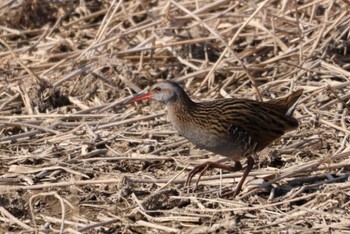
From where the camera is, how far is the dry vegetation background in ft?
21.6

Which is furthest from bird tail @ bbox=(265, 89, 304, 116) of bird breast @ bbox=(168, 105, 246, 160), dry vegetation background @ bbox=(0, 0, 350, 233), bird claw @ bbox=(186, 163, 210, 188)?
bird claw @ bbox=(186, 163, 210, 188)

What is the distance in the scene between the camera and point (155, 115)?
27.3 ft

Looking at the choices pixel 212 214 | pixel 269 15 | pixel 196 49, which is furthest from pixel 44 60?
pixel 212 214

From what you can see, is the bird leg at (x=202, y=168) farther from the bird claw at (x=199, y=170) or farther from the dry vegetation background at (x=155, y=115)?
the dry vegetation background at (x=155, y=115)

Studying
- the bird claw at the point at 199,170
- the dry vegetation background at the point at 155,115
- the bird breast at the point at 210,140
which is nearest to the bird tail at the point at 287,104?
the dry vegetation background at the point at 155,115

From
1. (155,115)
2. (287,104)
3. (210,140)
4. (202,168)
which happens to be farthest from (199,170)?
(155,115)

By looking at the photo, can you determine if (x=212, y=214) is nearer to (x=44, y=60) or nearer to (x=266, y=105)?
(x=266, y=105)

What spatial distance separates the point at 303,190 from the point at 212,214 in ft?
2.35

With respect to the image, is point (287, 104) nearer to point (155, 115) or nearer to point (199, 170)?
point (199, 170)

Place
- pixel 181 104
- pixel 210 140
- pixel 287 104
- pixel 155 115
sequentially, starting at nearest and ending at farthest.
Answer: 1. pixel 210 140
2. pixel 181 104
3. pixel 287 104
4. pixel 155 115

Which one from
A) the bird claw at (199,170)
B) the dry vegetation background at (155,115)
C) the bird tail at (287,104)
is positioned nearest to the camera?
the dry vegetation background at (155,115)

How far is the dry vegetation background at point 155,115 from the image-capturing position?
6.60 metres

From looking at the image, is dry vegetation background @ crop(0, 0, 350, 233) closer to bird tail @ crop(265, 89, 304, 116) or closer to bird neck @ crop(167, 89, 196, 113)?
bird tail @ crop(265, 89, 304, 116)

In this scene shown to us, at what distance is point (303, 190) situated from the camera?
266 inches
